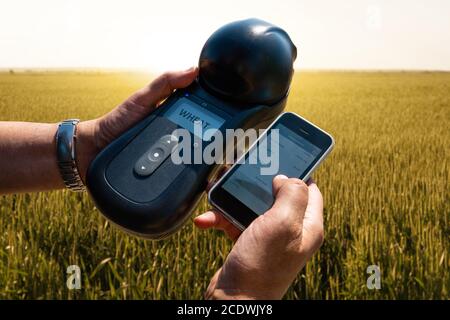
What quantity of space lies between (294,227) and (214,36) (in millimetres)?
684

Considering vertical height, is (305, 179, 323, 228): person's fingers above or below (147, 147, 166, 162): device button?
below

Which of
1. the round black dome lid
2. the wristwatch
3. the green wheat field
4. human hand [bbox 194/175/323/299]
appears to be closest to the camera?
human hand [bbox 194/175/323/299]

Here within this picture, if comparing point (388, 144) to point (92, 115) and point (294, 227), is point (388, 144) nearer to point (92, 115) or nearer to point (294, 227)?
point (294, 227)

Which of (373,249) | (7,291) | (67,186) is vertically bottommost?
(7,291)

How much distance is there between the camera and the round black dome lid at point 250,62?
129cm

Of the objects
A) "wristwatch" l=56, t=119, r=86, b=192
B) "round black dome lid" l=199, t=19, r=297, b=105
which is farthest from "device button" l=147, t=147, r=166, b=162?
"wristwatch" l=56, t=119, r=86, b=192

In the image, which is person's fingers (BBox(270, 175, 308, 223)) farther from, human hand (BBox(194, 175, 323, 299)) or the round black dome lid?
the round black dome lid

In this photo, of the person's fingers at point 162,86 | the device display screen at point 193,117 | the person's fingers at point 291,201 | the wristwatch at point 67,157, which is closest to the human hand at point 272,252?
the person's fingers at point 291,201

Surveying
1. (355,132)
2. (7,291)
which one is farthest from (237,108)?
(355,132)

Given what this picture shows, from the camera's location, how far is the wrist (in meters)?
1.49

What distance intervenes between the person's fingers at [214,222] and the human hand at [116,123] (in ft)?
1.46

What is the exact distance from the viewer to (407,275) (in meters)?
1.75

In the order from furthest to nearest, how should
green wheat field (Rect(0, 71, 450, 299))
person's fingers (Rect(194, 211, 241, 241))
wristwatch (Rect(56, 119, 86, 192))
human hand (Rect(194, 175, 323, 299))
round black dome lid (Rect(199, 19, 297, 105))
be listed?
green wheat field (Rect(0, 71, 450, 299)) → wristwatch (Rect(56, 119, 86, 192)) → round black dome lid (Rect(199, 19, 297, 105)) → person's fingers (Rect(194, 211, 241, 241)) → human hand (Rect(194, 175, 323, 299))

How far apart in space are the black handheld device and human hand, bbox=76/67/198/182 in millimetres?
148
